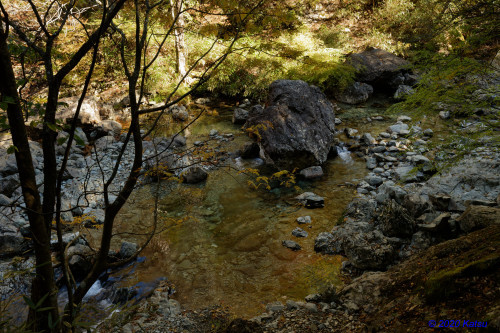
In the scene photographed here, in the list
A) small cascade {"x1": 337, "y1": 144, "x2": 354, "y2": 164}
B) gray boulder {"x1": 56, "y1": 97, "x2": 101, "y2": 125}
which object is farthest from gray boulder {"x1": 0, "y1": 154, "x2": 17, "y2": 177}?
small cascade {"x1": 337, "y1": 144, "x2": 354, "y2": 164}

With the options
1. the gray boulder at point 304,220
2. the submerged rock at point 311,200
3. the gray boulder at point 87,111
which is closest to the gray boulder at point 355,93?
the submerged rock at point 311,200

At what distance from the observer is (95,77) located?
12195 mm

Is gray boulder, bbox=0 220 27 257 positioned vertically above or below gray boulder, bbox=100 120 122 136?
below

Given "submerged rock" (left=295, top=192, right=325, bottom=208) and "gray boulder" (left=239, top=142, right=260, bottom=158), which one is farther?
"gray boulder" (left=239, top=142, right=260, bottom=158)

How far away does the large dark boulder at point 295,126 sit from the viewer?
263 inches

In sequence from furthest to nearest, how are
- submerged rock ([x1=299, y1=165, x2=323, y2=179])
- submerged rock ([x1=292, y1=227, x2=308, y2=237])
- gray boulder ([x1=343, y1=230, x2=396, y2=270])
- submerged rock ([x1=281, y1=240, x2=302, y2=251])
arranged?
submerged rock ([x1=299, y1=165, x2=323, y2=179]) < submerged rock ([x1=292, y1=227, x2=308, y2=237]) < submerged rock ([x1=281, y1=240, x2=302, y2=251]) < gray boulder ([x1=343, y1=230, x2=396, y2=270])

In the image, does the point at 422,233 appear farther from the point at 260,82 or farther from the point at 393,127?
the point at 260,82

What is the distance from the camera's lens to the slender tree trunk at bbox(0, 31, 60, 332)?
1.52 metres

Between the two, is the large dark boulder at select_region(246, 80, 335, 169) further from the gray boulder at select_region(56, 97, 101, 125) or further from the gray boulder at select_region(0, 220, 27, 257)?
the gray boulder at select_region(56, 97, 101, 125)

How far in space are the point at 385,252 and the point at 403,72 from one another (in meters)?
10.6

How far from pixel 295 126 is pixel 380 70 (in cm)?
674

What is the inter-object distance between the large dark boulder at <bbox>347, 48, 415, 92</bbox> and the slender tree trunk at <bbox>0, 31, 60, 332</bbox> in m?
11.6

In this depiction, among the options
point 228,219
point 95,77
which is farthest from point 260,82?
point 228,219

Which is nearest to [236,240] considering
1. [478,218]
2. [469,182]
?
[478,218]
